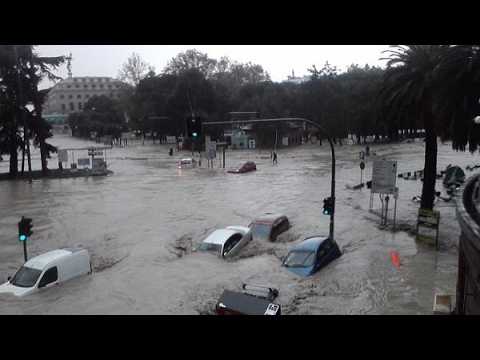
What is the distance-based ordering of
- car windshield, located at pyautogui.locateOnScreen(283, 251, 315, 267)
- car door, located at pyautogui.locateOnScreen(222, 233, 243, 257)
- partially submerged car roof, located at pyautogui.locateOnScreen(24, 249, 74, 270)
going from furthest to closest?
car door, located at pyautogui.locateOnScreen(222, 233, 243, 257), car windshield, located at pyautogui.locateOnScreen(283, 251, 315, 267), partially submerged car roof, located at pyautogui.locateOnScreen(24, 249, 74, 270)

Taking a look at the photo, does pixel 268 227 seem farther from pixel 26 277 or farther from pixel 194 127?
pixel 26 277

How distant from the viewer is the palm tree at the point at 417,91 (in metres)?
21.1

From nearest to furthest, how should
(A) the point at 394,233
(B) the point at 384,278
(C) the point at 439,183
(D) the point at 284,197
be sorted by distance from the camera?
(B) the point at 384,278 → (A) the point at 394,233 → (D) the point at 284,197 → (C) the point at 439,183

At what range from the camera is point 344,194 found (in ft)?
105

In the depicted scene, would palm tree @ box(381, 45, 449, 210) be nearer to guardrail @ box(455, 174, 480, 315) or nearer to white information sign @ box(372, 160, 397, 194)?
white information sign @ box(372, 160, 397, 194)

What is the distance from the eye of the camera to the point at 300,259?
16.5 m

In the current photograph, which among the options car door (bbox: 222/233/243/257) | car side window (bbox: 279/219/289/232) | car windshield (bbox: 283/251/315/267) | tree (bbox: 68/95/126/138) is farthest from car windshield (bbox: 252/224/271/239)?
tree (bbox: 68/95/126/138)

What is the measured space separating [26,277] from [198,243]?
766 centimetres

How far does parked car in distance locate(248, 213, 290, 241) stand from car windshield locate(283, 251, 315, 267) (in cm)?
384

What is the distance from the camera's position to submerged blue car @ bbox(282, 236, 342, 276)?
1614cm

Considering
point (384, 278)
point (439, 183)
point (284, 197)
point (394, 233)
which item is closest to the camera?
point (384, 278)

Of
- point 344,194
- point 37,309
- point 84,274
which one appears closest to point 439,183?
point 344,194

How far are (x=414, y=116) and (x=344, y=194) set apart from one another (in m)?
10.7
